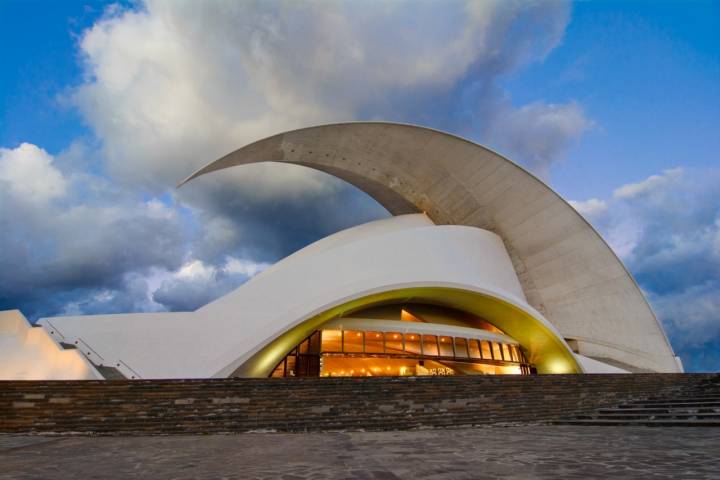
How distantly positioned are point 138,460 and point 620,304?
19.7 m

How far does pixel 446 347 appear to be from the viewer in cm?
1605

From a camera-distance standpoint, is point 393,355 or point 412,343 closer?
point 393,355

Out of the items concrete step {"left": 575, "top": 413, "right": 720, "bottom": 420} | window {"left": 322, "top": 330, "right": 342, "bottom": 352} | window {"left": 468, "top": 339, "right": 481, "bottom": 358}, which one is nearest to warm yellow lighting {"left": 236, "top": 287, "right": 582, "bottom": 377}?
window {"left": 322, "top": 330, "right": 342, "bottom": 352}

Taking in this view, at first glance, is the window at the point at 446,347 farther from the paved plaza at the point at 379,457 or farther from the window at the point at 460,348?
the paved plaza at the point at 379,457

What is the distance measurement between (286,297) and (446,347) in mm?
6709

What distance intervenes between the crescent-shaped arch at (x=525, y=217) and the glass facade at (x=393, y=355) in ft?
11.5

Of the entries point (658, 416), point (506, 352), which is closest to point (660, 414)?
point (658, 416)

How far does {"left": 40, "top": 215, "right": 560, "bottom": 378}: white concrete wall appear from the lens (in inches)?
474

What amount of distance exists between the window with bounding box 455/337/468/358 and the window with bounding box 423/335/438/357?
3.26ft

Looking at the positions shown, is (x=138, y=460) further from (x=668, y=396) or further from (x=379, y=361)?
(x=379, y=361)

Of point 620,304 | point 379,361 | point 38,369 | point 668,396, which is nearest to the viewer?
point 668,396

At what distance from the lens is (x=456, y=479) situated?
2814 mm

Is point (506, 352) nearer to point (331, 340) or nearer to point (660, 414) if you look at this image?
point (331, 340)

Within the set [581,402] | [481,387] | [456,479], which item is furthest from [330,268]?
[456,479]
